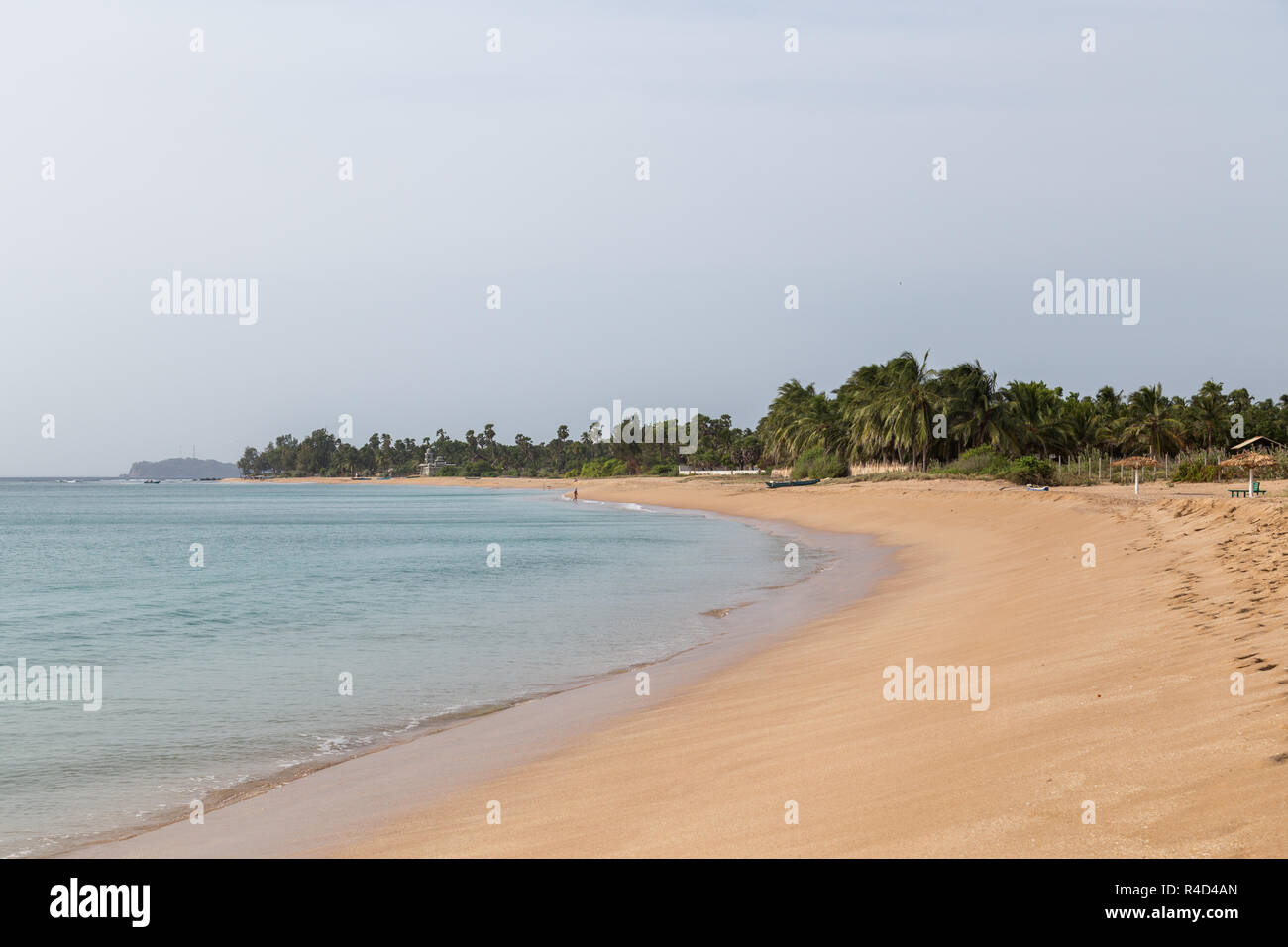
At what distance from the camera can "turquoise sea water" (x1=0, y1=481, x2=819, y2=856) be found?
956 centimetres

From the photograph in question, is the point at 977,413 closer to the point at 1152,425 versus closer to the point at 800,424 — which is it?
the point at 1152,425

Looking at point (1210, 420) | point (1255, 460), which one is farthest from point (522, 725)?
point (1210, 420)

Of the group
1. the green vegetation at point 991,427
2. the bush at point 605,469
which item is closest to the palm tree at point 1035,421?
the green vegetation at point 991,427

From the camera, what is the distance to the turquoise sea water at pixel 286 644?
9562 millimetres

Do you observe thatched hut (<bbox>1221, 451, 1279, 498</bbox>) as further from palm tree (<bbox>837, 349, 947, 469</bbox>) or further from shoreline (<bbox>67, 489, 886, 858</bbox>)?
palm tree (<bbox>837, 349, 947, 469</bbox>)

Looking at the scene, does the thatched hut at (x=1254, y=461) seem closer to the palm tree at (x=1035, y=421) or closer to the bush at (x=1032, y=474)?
the bush at (x=1032, y=474)

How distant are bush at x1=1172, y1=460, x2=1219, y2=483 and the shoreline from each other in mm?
31853

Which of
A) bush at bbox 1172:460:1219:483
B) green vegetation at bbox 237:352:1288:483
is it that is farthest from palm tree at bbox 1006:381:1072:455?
bush at bbox 1172:460:1219:483

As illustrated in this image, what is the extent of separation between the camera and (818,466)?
318 ft
